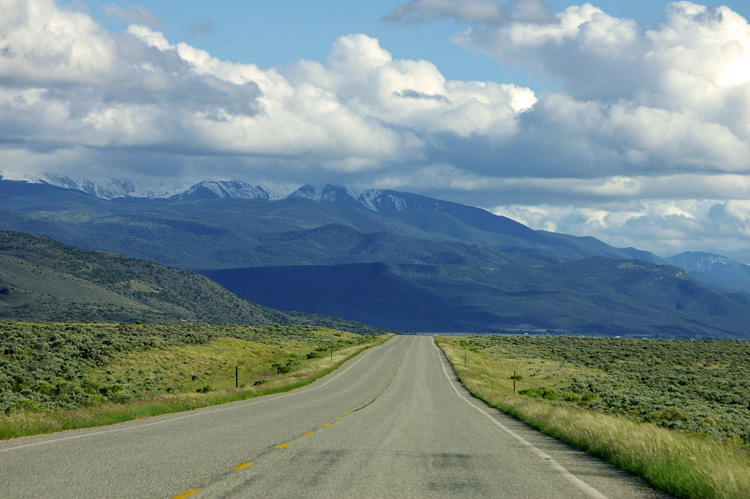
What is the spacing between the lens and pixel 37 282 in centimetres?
17150

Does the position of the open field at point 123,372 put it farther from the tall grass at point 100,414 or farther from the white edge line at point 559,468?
the white edge line at point 559,468

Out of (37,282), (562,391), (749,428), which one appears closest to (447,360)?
(562,391)

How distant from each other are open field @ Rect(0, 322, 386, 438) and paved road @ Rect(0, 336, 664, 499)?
3156 mm

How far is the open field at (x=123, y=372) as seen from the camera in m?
23.5

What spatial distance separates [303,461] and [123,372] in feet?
131

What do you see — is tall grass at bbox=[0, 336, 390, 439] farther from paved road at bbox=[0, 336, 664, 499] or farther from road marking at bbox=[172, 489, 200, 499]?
road marking at bbox=[172, 489, 200, 499]

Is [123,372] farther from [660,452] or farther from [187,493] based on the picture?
[660,452]

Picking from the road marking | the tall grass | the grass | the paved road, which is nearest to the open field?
the tall grass

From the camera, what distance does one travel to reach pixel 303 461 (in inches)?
480

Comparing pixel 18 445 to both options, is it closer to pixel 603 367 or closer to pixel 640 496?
pixel 640 496

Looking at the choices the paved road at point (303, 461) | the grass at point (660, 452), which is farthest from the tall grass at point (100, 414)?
the grass at point (660, 452)

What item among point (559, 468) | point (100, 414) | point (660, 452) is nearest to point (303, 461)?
point (559, 468)

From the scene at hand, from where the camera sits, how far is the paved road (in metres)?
9.88

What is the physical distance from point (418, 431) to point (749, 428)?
15.2 meters
